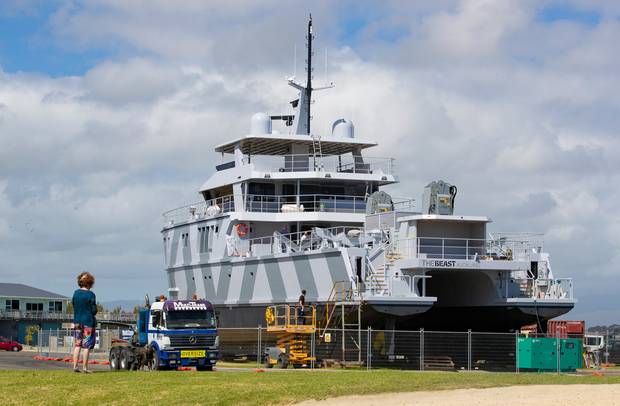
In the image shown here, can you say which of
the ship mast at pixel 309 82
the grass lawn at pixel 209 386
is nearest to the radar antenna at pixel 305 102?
the ship mast at pixel 309 82

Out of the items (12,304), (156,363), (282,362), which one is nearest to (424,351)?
(282,362)

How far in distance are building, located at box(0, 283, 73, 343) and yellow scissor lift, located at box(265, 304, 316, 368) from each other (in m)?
63.0

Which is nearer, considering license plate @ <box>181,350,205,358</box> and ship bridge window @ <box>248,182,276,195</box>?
license plate @ <box>181,350,205,358</box>

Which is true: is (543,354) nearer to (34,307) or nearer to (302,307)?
(302,307)

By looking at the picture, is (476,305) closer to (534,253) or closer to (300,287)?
(534,253)

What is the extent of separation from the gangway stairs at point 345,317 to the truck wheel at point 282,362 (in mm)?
1431

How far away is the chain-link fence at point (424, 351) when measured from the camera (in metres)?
34.9

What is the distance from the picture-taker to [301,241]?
4066 centimetres

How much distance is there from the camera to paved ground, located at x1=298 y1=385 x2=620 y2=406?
62.7 ft

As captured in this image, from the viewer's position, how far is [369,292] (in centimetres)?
3631

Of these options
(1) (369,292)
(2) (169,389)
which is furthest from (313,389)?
(1) (369,292)

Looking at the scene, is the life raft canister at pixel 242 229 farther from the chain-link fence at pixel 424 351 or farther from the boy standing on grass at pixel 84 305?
the boy standing on grass at pixel 84 305

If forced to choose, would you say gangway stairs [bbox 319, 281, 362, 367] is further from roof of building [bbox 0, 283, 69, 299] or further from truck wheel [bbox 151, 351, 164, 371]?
roof of building [bbox 0, 283, 69, 299]

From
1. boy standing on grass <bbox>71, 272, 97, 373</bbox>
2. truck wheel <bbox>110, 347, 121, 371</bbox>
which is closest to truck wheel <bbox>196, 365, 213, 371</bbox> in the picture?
truck wheel <bbox>110, 347, 121, 371</bbox>
